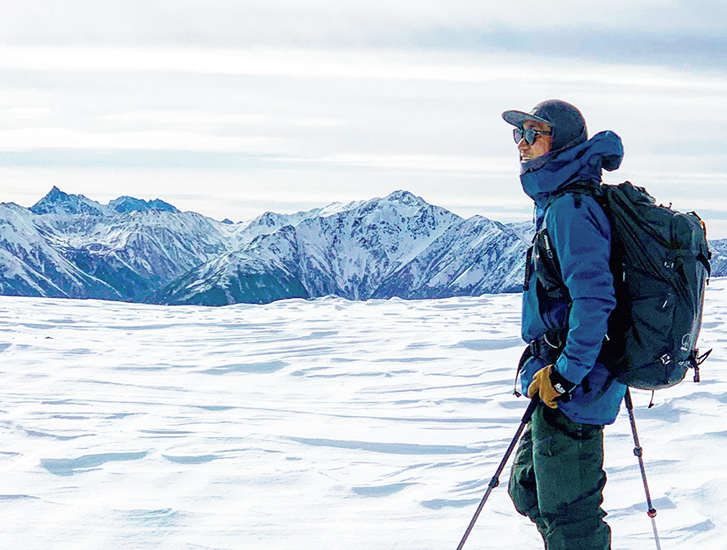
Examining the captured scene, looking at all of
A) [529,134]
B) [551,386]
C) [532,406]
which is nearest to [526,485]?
[532,406]

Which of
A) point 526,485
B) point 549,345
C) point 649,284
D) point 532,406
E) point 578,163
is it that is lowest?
point 526,485

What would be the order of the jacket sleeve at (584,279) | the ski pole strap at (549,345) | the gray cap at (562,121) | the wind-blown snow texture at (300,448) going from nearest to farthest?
the jacket sleeve at (584,279) < the ski pole strap at (549,345) < the gray cap at (562,121) < the wind-blown snow texture at (300,448)

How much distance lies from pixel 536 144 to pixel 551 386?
1.07m

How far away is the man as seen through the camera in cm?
289

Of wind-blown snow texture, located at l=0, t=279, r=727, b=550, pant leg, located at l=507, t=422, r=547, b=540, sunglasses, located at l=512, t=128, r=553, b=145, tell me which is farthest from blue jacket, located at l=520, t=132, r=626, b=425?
wind-blown snow texture, located at l=0, t=279, r=727, b=550

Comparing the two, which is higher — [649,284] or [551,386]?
[649,284]

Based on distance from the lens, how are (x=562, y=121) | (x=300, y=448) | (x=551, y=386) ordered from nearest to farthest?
(x=551, y=386) → (x=562, y=121) → (x=300, y=448)

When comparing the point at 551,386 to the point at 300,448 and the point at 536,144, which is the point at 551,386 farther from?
the point at 300,448

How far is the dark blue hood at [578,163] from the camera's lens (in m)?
3.14

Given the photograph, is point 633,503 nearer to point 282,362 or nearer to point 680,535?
point 680,535

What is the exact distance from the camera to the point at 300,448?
576 centimetres

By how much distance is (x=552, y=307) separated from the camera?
3068 mm

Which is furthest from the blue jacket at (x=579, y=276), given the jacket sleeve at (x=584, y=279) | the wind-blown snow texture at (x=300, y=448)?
the wind-blown snow texture at (x=300, y=448)

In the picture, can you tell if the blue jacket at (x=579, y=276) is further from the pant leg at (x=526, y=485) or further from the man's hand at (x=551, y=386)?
the pant leg at (x=526, y=485)
